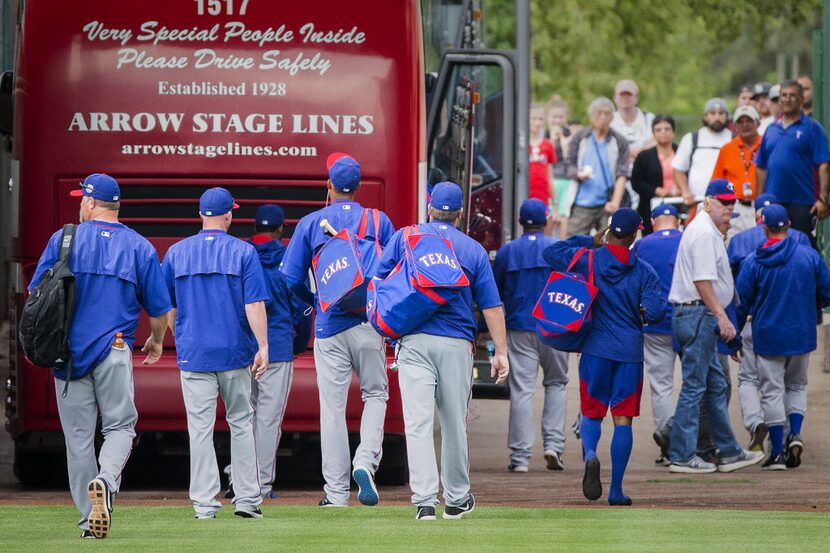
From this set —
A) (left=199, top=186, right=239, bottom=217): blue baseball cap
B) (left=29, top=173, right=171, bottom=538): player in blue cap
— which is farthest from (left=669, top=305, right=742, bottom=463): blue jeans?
(left=29, top=173, right=171, bottom=538): player in blue cap

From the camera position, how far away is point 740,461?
13984 mm

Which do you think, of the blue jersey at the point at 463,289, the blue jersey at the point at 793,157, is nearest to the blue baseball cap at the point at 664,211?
the blue jersey at the point at 793,157

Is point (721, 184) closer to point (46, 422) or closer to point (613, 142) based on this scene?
point (46, 422)

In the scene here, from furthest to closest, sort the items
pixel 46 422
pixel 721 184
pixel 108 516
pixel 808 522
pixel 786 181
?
pixel 786 181, pixel 721 184, pixel 46 422, pixel 808 522, pixel 108 516

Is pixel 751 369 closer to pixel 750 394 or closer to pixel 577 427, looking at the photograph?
pixel 750 394

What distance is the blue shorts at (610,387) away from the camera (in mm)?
11578

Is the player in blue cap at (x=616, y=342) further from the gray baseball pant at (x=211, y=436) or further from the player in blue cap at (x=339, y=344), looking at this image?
the gray baseball pant at (x=211, y=436)

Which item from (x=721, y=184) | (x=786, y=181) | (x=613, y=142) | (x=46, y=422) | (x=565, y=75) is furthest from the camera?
(x=565, y=75)

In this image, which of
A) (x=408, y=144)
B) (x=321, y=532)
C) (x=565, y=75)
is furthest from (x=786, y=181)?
(x=565, y=75)

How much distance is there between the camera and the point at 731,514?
11.0 meters

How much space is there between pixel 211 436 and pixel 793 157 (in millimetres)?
8499

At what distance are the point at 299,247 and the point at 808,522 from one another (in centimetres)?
323

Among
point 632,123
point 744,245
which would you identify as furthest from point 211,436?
point 632,123

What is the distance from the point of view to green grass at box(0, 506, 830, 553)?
9.01m
